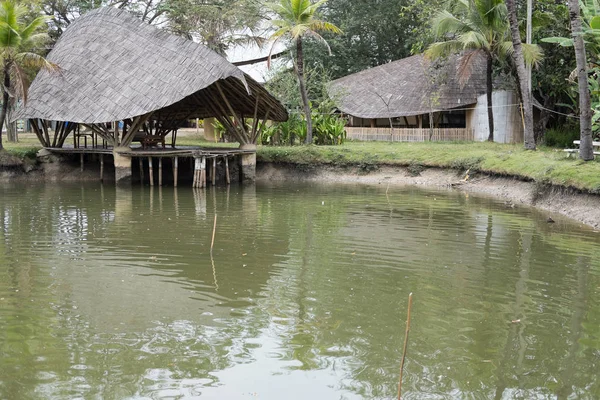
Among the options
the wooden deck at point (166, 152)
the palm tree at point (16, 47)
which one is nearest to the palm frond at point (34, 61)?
the palm tree at point (16, 47)

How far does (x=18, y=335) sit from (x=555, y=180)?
12856 mm

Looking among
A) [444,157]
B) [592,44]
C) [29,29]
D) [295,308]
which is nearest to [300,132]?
[444,157]

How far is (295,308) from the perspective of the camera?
27.1ft

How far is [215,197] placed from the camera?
63.3 ft

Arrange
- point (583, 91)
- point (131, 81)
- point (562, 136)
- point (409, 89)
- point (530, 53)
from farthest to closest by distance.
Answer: point (409, 89) → point (562, 136) → point (530, 53) → point (131, 81) → point (583, 91)

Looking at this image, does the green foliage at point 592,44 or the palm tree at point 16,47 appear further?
the palm tree at point 16,47

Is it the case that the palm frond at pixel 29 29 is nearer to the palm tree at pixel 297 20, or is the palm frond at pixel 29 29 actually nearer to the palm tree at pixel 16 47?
the palm tree at pixel 16 47

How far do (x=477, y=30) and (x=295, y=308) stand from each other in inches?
767

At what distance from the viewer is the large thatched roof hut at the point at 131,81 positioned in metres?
20.2

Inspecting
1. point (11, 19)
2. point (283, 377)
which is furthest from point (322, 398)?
point (11, 19)

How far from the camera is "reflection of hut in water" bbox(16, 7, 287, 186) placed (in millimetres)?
20281

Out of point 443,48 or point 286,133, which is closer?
point 443,48

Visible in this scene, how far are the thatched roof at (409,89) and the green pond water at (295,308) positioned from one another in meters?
15.4

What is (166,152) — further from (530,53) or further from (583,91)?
(530,53)
